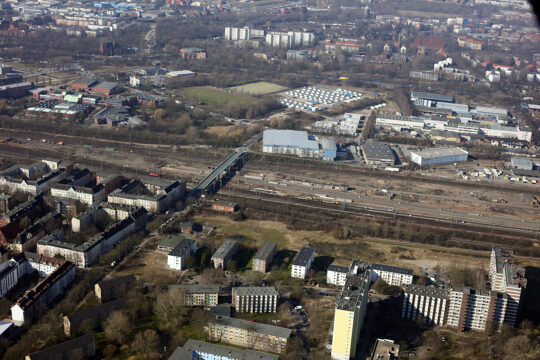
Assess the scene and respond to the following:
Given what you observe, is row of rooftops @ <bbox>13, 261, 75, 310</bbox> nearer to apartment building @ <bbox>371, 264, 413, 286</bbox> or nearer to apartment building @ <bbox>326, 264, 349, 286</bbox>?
apartment building @ <bbox>326, 264, 349, 286</bbox>

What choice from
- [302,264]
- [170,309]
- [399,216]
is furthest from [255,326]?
[399,216]

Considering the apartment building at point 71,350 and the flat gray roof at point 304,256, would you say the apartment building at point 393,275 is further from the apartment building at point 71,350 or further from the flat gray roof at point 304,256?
the apartment building at point 71,350

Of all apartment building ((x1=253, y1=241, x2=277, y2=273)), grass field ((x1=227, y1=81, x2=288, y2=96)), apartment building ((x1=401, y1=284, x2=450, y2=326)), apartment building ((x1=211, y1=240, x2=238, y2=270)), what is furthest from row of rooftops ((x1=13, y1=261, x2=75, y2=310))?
grass field ((x1=227, y1=81, x2=288, y2=96))

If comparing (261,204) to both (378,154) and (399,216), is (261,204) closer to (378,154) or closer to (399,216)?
(399,216)

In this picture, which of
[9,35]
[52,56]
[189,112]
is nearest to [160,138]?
[189,112]

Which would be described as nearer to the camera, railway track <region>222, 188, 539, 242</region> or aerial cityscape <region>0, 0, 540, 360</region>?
aerial cityscape <region>0, 0, 540, 360</region>

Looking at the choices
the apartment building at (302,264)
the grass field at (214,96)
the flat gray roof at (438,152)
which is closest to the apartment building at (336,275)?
A: the apartment building at (302,264)

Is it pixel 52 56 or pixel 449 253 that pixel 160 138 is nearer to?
pixel 449 253

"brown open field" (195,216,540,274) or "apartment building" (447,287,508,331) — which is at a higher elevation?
"apartment building" (447,287,508,331)
